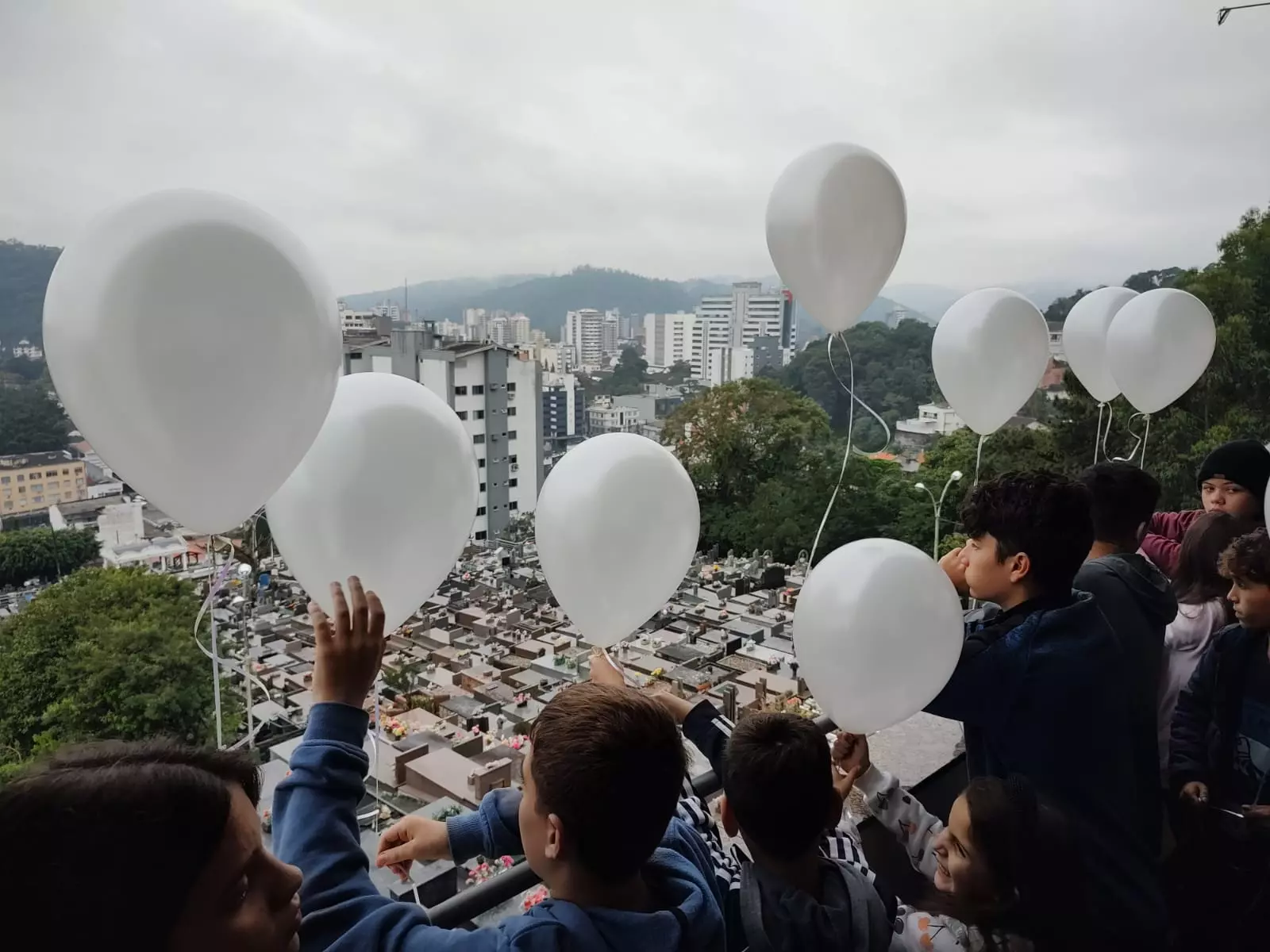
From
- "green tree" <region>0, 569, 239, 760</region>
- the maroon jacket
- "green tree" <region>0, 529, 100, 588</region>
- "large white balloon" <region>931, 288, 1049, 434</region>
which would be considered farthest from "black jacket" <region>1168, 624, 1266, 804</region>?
"green tree" <region>0, 529, 100, 588</region>

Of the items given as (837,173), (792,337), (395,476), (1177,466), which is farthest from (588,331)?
(395,476)

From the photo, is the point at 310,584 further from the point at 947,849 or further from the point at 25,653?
the point at 25,653

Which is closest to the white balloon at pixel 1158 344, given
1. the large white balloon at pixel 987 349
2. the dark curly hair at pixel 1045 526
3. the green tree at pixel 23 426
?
the large white balloon at pixel 987 349

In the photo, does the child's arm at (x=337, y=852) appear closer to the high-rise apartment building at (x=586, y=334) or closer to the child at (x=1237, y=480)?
the child at (x=1237, y=480)

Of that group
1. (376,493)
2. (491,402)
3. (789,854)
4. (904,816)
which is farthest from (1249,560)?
(491,402)

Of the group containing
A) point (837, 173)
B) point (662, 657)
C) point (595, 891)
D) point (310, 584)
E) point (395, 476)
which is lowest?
point (662, 657)
